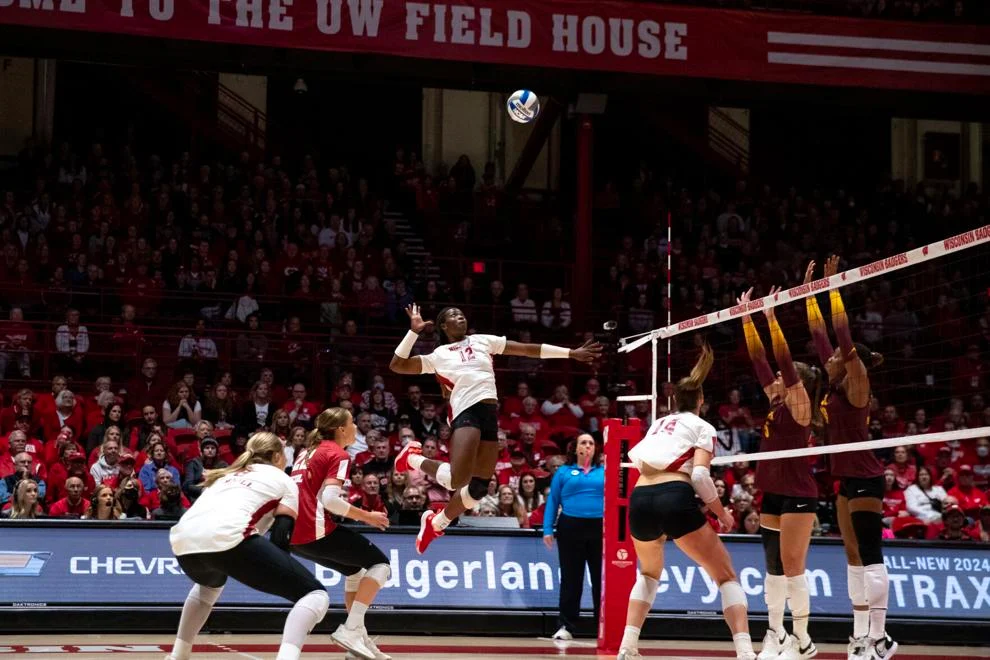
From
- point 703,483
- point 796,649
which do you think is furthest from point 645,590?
point 796,649

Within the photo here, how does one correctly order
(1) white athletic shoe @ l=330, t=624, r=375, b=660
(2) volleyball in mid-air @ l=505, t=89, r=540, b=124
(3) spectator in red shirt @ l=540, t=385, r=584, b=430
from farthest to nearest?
(3) spectator in red shirt @ l=540, t=385, r=584, b=430
(2) volleyball in mid-air @ l=505, t=89, r=540, b=124
(1) white athletic shoe @ l=330, t=624, r=375, b=660

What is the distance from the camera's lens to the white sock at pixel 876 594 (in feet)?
30.7

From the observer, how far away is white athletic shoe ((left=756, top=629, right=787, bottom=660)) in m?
9.97

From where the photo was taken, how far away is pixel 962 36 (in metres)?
Answer: 20.0

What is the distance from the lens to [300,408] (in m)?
17.3

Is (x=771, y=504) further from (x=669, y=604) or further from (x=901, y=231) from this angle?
(x=901, y=231)

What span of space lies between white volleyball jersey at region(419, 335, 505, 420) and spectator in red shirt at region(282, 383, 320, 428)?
645 cm

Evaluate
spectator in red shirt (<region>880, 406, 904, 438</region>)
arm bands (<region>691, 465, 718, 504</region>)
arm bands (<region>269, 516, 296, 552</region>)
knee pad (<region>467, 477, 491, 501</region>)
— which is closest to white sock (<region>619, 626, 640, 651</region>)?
arm bands (<region>691, 465, 718, 504</region>)

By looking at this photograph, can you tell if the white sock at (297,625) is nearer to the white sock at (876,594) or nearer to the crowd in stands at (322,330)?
the white sock at (876,594)

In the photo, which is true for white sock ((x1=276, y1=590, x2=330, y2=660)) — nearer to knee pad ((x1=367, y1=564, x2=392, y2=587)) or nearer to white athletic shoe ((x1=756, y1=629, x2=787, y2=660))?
knee pad ((x1=367, y1=564, x2=392, y2=587))

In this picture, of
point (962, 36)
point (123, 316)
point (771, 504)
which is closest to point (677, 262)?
point (962, 36)

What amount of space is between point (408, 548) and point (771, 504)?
4.38 meters

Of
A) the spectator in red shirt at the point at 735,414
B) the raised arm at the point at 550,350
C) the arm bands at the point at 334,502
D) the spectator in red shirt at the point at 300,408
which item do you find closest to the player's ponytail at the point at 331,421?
the arm bands at the point at 334,502

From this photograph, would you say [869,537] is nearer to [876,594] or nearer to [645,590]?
[876,594]
